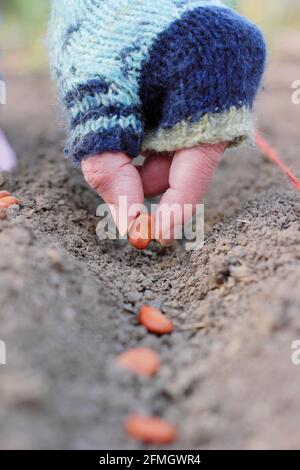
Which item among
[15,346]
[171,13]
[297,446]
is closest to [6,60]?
[171,13]

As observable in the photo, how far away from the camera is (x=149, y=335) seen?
1.16 metres

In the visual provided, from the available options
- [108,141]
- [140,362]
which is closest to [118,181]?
[108,141]

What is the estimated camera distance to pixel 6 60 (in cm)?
405

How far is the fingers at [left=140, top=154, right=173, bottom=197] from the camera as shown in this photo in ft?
5.33

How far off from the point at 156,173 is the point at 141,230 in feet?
0.78

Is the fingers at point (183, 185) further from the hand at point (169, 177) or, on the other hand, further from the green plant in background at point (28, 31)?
the green plant in background at point (28, 31)

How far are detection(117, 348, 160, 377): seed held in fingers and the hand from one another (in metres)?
0.47

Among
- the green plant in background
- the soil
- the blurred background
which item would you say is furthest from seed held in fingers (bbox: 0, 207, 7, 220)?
the green plant in background

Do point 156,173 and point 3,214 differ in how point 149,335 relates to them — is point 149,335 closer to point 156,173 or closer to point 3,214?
point 3,214

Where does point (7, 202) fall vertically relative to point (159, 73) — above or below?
below

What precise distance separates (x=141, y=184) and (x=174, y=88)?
25 cm

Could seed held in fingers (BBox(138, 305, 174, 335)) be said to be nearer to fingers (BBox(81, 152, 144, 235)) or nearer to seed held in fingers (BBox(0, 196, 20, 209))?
fingers (BBox(81, 152, 144, 235))

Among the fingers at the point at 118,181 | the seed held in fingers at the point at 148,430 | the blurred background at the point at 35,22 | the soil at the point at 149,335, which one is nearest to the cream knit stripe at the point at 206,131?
the fingers at the point at 118,181

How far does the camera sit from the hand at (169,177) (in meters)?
1.46
